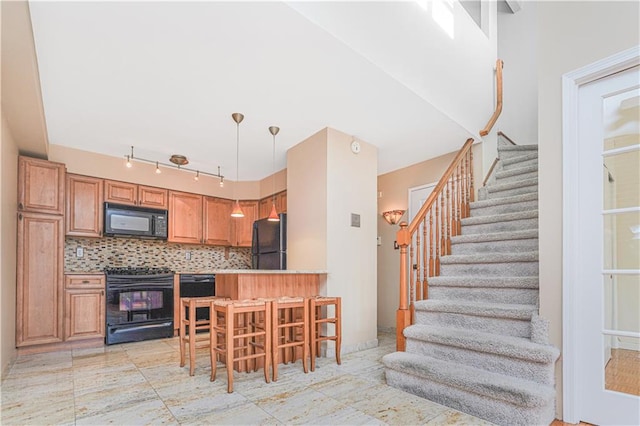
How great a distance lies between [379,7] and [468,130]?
2.02 m

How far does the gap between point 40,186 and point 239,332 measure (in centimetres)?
296

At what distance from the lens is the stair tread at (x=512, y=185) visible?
13.0 ft

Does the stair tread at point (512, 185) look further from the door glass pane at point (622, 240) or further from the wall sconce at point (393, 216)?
the door glass pane at point (622, 240)

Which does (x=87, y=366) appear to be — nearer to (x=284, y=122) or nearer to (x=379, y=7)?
(x=284, y=122)

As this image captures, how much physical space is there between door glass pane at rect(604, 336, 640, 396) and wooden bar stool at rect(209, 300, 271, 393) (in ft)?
7.65

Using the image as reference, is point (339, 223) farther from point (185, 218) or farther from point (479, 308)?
point (185, 218)

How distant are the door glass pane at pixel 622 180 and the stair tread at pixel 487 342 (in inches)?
37.9

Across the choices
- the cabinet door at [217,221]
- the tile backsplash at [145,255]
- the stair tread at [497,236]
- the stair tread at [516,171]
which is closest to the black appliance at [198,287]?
the tile backsplash at [145,255]

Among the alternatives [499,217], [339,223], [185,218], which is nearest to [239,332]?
[339,223]

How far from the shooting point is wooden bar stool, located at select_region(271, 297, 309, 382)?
307cm

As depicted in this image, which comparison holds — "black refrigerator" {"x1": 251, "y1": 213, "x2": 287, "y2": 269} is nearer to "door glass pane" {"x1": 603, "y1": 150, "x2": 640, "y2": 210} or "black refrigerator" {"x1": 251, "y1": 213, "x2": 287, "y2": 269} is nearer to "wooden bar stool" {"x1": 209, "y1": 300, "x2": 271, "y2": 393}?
"wooden bar stool" {"x1": 209, "y1": 300, "x2": 271, "y2": 393}

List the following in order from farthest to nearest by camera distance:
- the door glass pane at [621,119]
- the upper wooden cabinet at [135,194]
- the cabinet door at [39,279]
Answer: the upper wooden cabinet at [135,194]
the cabinet door at [39,279]
the door glass pane at [621,119]

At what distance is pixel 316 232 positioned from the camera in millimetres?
3984

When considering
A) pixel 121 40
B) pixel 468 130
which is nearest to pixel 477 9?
pixel 468 130
